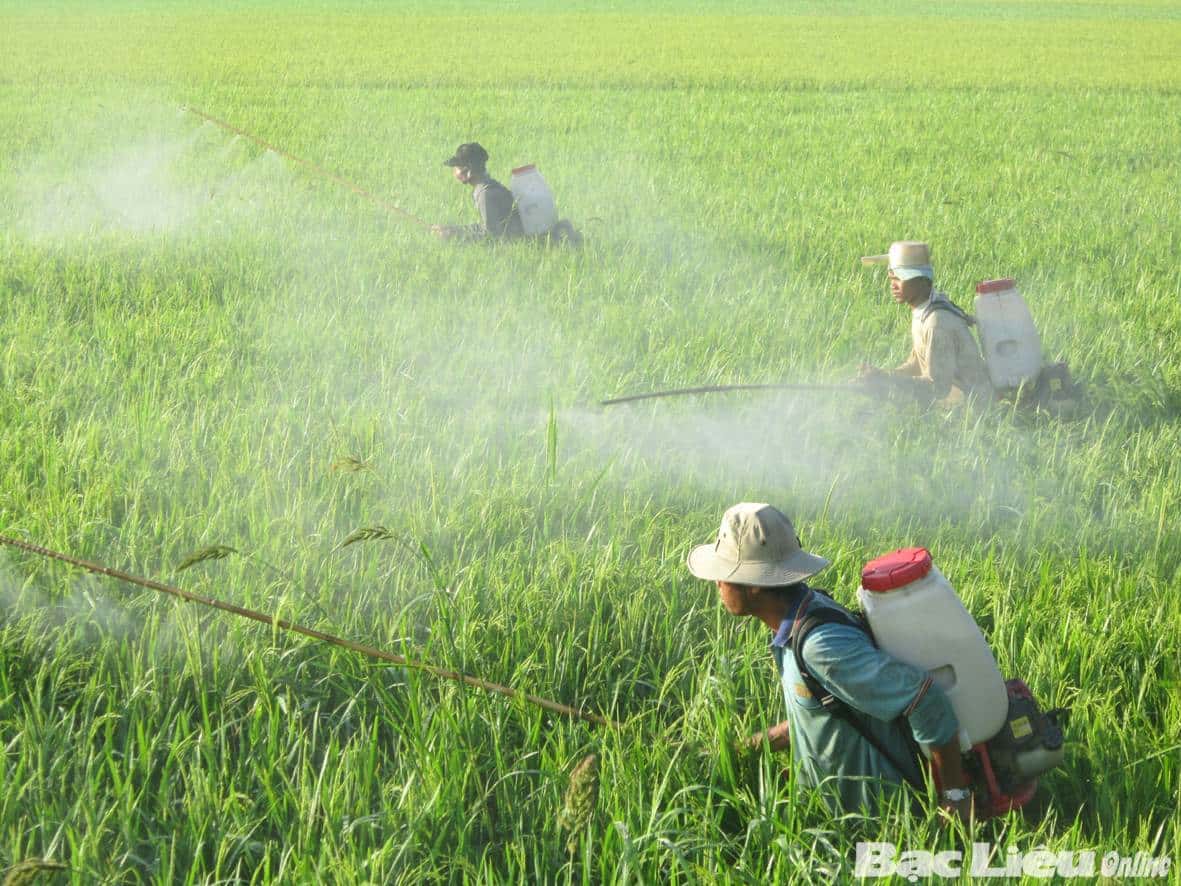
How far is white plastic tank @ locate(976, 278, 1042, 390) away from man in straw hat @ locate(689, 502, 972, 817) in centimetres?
249

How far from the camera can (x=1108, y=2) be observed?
156ft

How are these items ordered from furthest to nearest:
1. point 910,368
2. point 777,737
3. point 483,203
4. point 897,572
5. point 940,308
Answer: point 483,203, point 910,368, point 940,308, point 777,737, point 897,572

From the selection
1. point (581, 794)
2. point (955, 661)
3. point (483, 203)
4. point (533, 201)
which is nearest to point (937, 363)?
point (955, 661)

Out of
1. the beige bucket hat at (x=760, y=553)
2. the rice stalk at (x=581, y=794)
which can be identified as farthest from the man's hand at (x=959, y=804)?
the rice stalk at (x=581, y=794)

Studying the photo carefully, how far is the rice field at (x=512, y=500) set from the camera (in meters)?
2.26

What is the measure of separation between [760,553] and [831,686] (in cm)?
26

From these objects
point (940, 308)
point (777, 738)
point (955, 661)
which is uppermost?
point (940, 308)

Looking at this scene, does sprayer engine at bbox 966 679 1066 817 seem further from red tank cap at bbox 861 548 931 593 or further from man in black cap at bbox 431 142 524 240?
man in black cap at bbox 431 142 524 240

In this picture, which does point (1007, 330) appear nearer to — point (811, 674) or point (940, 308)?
point (940, 308)

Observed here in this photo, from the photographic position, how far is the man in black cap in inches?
282

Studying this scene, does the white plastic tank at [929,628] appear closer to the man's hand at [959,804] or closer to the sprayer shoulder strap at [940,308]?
the man's hand at [959,804]

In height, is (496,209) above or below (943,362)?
above

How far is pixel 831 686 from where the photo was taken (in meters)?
Answer: 2.12

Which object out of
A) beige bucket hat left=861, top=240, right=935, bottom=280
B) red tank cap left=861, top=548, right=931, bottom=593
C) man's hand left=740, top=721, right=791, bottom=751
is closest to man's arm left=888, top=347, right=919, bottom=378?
beige bucket hat left=861, top=240, right=935, bottom=280
